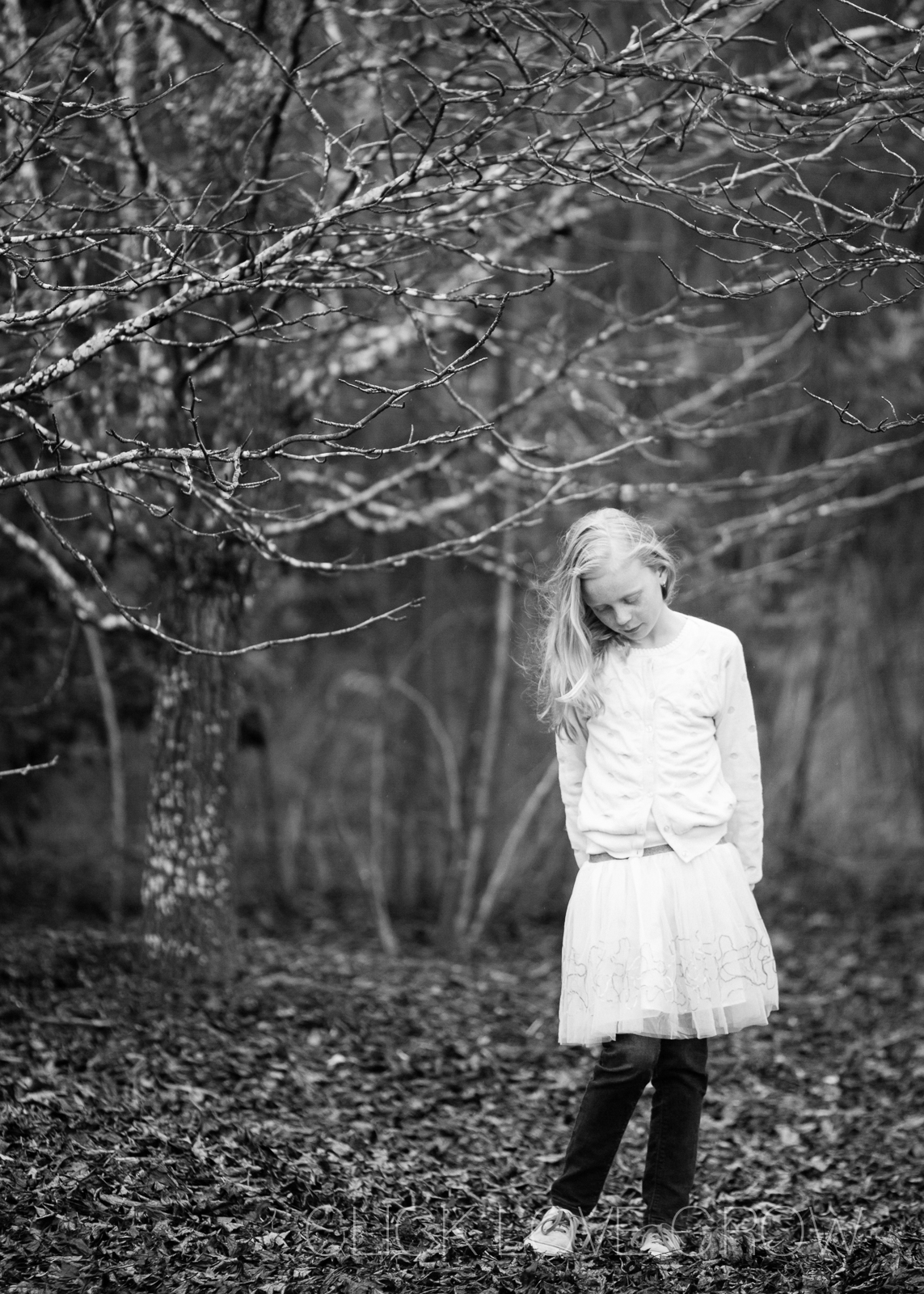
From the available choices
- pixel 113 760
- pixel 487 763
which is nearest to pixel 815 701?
pixel 487 763

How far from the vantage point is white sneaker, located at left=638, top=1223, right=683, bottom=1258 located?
9.62ft

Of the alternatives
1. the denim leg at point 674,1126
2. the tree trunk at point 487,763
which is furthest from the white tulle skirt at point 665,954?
the tree trunk at point 487,763

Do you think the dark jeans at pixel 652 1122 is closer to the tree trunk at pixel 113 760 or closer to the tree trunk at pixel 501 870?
the tree trunk at pixel 501 870

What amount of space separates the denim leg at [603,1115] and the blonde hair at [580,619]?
78cm

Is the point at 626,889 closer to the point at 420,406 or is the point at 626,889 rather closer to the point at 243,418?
the point at 243,418

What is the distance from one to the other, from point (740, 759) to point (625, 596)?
0.52 m

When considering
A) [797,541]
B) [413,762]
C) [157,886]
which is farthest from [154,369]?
[797,541]

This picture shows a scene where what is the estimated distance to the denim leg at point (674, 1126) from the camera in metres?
2.96

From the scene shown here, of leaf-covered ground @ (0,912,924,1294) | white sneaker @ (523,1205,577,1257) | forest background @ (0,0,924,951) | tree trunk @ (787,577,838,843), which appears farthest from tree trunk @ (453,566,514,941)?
white sneaker @ (523,1205,577,1257)

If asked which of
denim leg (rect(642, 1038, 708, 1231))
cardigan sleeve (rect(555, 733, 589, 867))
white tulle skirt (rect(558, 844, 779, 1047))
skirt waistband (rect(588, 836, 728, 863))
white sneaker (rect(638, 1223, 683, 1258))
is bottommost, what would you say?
white sneaker (rect(638, 1223, 683, 1258))

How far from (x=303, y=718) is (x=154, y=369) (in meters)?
6.64

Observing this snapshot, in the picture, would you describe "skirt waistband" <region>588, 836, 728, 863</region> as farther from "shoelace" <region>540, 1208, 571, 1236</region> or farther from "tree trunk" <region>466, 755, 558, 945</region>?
"tree trunk" <region>466, 755, 558, 945</region>

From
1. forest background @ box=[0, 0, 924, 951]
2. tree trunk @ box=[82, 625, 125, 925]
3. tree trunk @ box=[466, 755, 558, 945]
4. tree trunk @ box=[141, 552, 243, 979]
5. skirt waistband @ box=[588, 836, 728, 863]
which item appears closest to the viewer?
skirt waistband @ box=[588, 836, 728, 863]

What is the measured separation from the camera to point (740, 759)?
3059 millimetres
